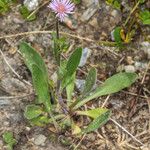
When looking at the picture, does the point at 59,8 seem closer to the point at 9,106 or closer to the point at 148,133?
the point at 9,106

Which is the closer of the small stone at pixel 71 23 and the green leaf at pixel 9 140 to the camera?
the green leaf at pixel 9 140

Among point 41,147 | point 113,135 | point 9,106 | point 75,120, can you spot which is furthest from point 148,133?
point 9,106

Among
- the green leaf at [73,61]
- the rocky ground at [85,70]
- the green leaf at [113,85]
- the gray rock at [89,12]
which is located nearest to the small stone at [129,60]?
the rocky ground at [85,70]

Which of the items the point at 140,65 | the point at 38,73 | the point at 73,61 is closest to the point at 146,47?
the point at 140,65

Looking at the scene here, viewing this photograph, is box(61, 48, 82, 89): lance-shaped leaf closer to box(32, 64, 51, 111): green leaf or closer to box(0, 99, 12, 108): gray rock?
box(32, 64, 51, 111): green leaf

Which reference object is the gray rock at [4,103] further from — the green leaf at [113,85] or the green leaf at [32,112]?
the green leaf at [113,85]

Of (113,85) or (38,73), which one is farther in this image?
(113,85)

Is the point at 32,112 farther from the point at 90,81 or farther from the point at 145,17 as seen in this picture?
the point at 145,17
